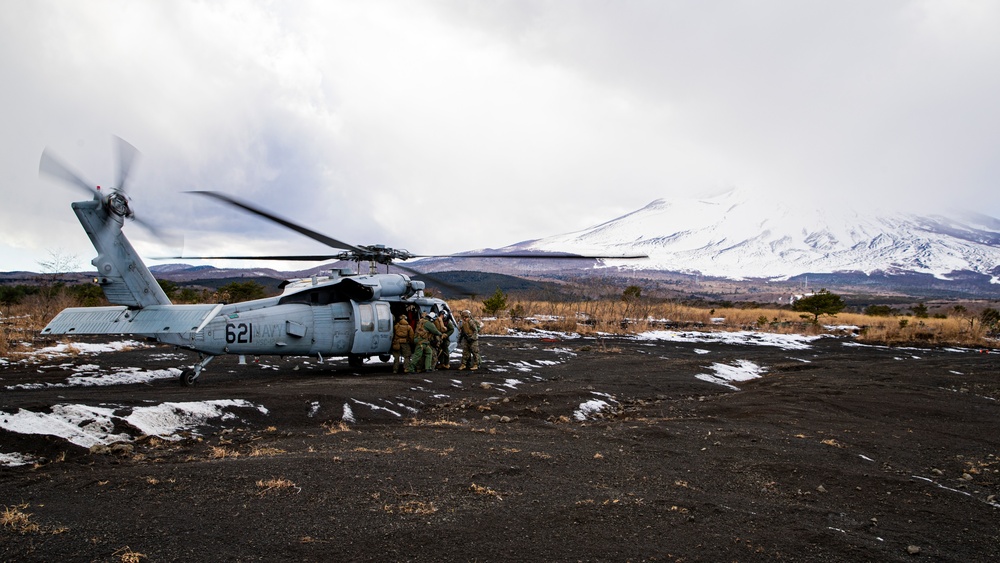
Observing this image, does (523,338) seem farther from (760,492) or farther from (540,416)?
(760,492)

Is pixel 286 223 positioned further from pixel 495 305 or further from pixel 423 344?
pixel 495 305

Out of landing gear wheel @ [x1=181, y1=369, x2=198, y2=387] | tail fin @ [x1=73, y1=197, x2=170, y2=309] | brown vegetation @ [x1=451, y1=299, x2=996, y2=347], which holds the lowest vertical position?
brown vegetation @ [x1=451, y1=299, x2=996, y2=347]

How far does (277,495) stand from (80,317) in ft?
29.4

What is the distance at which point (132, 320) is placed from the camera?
40.0 ft

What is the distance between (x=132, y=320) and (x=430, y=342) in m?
7.06

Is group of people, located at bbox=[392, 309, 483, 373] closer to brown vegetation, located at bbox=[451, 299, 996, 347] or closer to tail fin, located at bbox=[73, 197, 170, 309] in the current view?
tail fin, located at bbox=[73, 197, 170, 309]

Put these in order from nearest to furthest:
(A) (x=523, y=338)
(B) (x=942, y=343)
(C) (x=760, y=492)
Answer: (C) (x=760, y=492) → (A) (x=523, y=338) → (B) (x=942, y=343)

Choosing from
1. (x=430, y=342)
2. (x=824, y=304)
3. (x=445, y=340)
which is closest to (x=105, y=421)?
(x=430, y=342)

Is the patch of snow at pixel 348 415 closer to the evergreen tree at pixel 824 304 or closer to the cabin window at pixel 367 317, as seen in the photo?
the cabin window at pixel 367 317

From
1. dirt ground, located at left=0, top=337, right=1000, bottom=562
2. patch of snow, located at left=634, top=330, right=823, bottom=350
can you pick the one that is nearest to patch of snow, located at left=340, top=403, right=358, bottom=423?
dirt ground, located at left=0, top=337, right=1000, bottom=562

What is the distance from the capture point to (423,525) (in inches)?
196

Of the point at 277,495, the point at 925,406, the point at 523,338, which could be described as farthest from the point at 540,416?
the point at 523,338

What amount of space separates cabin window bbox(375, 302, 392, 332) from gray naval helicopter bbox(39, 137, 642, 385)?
3 centimetres

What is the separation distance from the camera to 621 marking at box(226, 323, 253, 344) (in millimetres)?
13461
